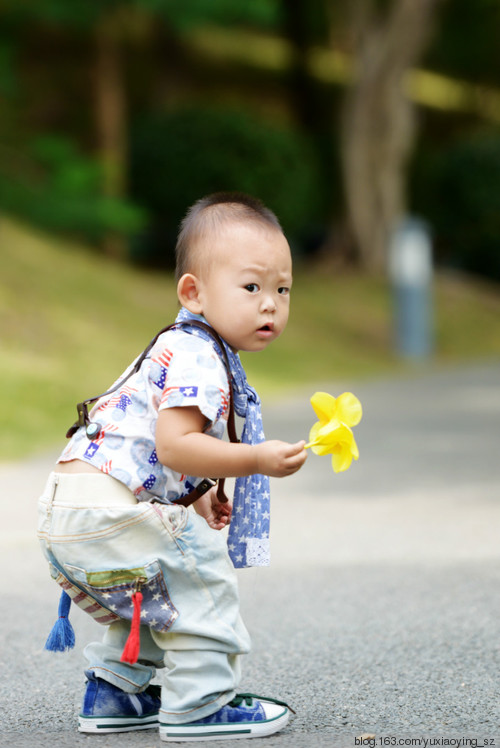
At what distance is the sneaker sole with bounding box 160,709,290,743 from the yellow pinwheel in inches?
24.9

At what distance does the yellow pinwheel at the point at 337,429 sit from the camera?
2.43 meters

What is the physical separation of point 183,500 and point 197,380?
308 millimetres

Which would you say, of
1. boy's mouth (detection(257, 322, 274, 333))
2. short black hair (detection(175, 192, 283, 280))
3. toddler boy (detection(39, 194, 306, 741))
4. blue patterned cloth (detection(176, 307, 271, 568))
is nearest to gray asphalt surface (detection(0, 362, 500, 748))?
toddler boy (detection(39, 194, 306, 741))

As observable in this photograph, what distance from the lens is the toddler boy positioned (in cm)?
244

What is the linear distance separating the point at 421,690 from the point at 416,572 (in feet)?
4.41

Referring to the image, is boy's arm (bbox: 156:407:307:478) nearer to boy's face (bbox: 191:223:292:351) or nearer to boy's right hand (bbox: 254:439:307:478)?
boy's right hand (bbox: 254:439:307:478)

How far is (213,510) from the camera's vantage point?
8.98 ft

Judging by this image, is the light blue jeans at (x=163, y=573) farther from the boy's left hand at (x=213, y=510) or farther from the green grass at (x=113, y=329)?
the green grass at (x=113, y=329)

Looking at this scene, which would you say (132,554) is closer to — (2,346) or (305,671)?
(305,671)

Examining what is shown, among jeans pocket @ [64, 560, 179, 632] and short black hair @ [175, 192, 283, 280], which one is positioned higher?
short black hair @ [175, 192, 283, 280]

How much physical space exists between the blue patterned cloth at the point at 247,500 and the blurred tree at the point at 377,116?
15.4 meters

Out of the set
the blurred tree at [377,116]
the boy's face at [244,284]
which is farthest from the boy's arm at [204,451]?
the blurred tree at [377,116]

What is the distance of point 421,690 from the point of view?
2.94 metres

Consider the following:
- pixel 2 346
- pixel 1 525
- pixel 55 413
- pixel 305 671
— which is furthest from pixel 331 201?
pixel 305 671
